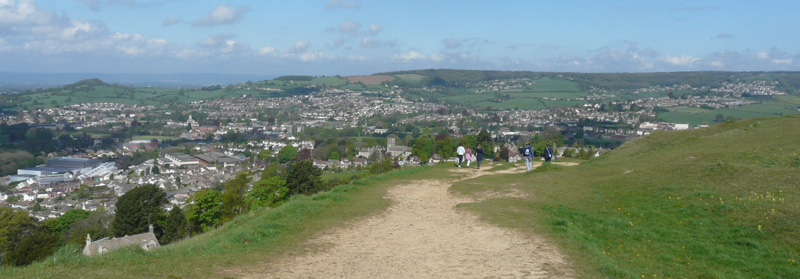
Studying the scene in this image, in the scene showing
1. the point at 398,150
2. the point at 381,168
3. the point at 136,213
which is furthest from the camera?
the point at 398,150

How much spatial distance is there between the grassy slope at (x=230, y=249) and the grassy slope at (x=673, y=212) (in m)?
3.71

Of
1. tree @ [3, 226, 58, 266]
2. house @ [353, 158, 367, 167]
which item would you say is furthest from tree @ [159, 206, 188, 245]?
house @ [353, 158, 367, 167]

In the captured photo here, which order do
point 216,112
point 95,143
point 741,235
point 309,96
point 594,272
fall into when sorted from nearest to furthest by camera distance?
point 594,272 → point 741,235 → point 95,143 → point 216,112 → point 309,96

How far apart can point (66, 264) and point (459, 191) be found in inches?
442

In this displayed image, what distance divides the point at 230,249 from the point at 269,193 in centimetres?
1762

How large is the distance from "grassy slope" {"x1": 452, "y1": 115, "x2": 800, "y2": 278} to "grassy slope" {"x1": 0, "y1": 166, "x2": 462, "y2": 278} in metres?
3.71

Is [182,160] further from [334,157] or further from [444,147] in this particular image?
[444,147]

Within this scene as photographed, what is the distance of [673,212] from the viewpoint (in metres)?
11.8

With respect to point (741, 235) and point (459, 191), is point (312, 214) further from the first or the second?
point (741, 235)

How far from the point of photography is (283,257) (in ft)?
28.2

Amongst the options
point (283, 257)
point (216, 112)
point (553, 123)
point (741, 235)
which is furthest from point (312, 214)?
point (216, 112)

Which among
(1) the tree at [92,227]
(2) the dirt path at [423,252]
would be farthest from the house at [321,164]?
(2) the dirt path at [423,252]

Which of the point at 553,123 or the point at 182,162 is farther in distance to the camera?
the point at 553,123

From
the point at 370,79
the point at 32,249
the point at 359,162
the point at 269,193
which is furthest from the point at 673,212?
the point at 370,79
